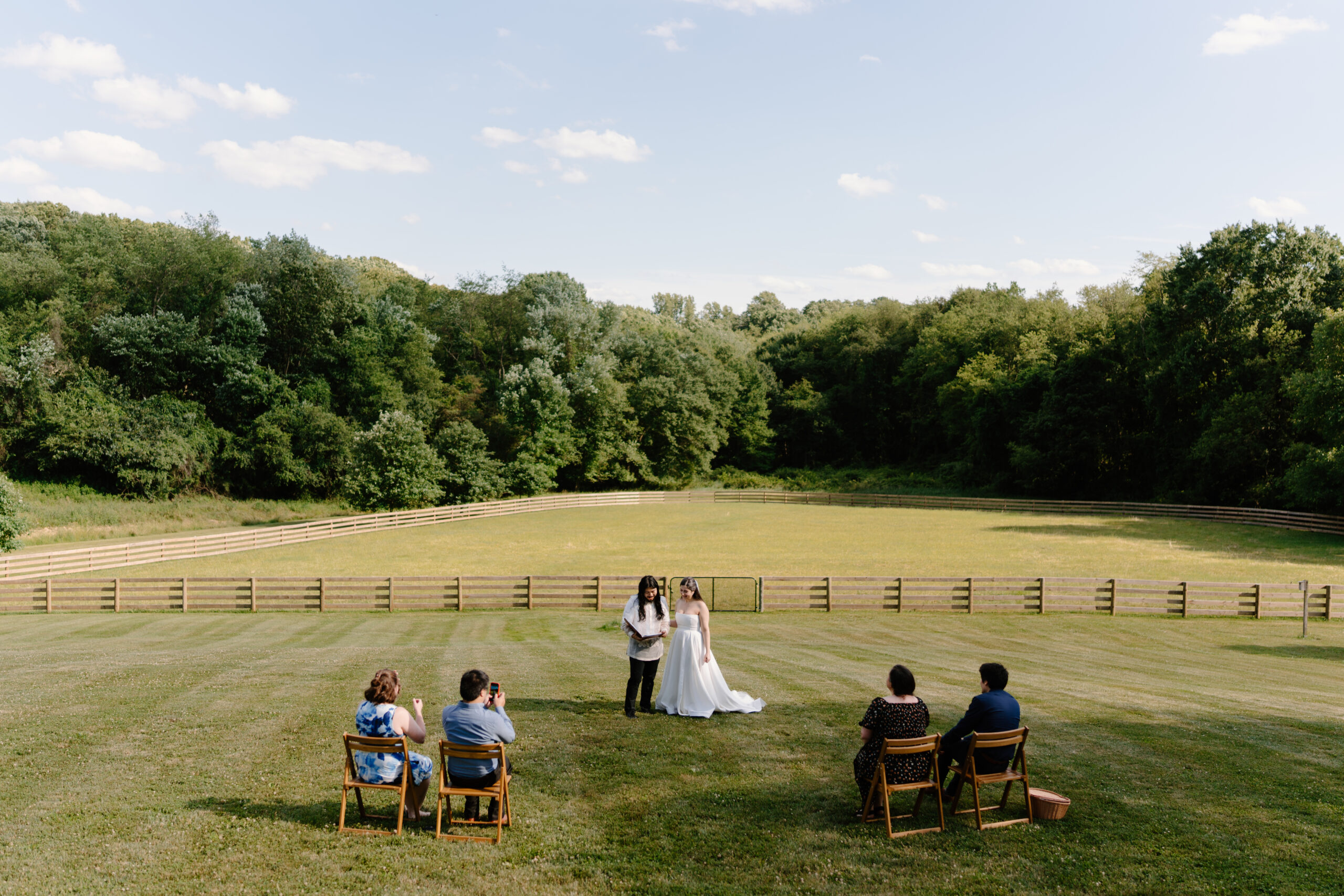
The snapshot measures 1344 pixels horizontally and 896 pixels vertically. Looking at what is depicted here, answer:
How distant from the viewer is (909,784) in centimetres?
652

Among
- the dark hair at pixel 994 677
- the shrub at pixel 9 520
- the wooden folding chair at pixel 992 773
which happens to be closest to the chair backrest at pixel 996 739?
the wooden folding chair at pixel 992 773

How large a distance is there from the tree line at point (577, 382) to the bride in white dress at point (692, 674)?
39.5m

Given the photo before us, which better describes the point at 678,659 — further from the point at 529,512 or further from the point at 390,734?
the point at 529,512

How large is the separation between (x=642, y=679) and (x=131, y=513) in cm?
4759

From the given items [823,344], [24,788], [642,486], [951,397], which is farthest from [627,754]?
[823,344]

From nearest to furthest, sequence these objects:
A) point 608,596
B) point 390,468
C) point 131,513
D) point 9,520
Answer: point 608,596, point 9,520, point 131,513, point 390,468

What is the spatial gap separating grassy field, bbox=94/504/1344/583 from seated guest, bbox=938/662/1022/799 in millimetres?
20830

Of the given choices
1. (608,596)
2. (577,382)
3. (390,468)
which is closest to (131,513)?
(390,468)

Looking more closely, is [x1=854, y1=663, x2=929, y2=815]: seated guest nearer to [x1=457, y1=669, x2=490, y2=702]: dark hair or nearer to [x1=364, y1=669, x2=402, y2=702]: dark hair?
[x1=457, y1=669, x2=490, y2=702]: dark hair

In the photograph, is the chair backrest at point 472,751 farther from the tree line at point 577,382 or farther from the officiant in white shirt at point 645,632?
the tree line at point 577,382

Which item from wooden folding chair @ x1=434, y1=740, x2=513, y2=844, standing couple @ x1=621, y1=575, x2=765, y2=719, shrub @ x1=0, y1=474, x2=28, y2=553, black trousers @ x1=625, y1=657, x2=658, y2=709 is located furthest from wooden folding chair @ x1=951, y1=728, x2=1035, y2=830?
shrub @ x1=0, y1=474, x2=28, y2=553

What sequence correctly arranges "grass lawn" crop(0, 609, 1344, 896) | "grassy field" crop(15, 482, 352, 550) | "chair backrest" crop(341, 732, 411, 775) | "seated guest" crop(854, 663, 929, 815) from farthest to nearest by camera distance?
"grassy field" crop(15, 482, 352, 550), "seated guest" crop(854, 663, 929, 815), "chair backrest" crop(341, 732, 411, 775), "grass lawn" crop(0, 609, 1344, 896)

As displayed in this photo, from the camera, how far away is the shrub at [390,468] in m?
47.8

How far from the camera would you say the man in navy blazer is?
6.64 m
